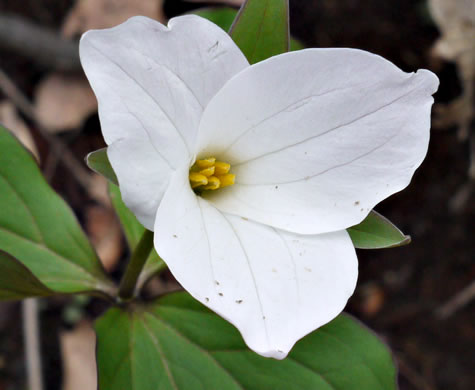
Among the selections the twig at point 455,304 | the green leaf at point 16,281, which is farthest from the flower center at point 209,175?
the twig at point 455,304

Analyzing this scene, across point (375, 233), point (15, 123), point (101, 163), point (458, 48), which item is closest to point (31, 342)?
point (15, 123)

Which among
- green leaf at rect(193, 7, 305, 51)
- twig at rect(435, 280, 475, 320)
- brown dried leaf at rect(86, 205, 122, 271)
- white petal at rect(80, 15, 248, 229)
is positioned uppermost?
white petal at rect(80, 15, 248, 229)

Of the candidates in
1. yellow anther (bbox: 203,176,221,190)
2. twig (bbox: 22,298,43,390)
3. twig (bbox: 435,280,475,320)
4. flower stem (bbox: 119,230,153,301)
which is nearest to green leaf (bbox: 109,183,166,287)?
flower stem (bbox: 119,230,153,301)

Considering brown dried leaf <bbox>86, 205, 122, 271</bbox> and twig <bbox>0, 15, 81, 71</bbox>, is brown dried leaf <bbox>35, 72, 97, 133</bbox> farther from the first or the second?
brown dried leaf <bbox>86, 205, 122, 271</bbox>

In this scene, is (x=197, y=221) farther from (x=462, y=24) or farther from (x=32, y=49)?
(x=462, y=24)

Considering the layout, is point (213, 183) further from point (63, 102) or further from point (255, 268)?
point (63, 102)
